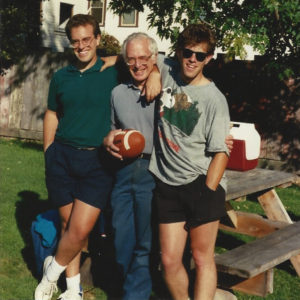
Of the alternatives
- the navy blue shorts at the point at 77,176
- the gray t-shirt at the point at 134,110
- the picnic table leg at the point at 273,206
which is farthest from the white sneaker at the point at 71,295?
the picnic table leg at the point at 273,206

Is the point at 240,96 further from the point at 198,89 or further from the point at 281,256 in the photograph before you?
the point at 198,89

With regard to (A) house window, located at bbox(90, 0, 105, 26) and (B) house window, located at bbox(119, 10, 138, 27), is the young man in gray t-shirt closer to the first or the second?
(B) house window, located at bbox(119, 10, 138, 27)

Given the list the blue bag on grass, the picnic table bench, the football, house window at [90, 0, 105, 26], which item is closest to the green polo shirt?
the football

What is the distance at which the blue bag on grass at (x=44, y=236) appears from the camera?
5043 mm

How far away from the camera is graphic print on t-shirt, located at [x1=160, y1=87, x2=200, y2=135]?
3736 millimetres

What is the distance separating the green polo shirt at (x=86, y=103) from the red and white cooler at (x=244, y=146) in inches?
58.8

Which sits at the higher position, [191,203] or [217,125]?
[217,125]

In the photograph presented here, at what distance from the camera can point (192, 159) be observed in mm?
3795

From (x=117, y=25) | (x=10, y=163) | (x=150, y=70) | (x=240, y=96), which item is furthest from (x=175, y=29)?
(x=117, y=25)

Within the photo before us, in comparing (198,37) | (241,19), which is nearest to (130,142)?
(198,37)

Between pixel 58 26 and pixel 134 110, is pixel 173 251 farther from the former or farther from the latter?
pixel 58 26

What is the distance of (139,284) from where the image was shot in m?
4.28

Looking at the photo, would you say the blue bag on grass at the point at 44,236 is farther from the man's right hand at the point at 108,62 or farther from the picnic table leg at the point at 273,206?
the picnic table leg at the point at 273,206

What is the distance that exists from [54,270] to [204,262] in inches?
53.4
